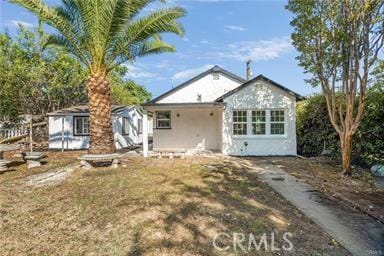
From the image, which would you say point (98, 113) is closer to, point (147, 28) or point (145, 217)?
point (147, 28)

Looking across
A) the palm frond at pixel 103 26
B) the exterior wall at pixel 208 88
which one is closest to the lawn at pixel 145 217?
the palm frond at pixel 103 26

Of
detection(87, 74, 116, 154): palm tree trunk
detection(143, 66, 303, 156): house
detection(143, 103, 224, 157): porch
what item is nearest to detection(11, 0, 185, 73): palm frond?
detection(87, 74, 116, 154): palm tree trunk

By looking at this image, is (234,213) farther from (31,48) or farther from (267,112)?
(31,48)

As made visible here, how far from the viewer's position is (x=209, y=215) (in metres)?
5.54

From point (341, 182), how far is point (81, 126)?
1660cm

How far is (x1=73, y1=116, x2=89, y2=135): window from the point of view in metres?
19.6

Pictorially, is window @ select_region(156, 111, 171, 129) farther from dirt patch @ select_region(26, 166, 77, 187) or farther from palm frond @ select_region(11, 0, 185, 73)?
dirt patch @ select_region(26, 166, 77, 187)

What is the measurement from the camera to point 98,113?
1145 cm

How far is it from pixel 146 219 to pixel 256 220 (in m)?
2.08

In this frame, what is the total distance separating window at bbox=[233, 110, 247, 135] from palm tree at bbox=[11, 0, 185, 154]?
566cm

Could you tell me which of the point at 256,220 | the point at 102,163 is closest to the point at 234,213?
the point at 256,220

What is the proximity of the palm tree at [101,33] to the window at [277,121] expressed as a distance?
685 centimetres

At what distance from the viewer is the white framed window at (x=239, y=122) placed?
15.4 metres

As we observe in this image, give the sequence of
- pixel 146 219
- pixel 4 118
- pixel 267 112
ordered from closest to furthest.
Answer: pixel 146 219 < pixel 267 112 < pixel 4 118
